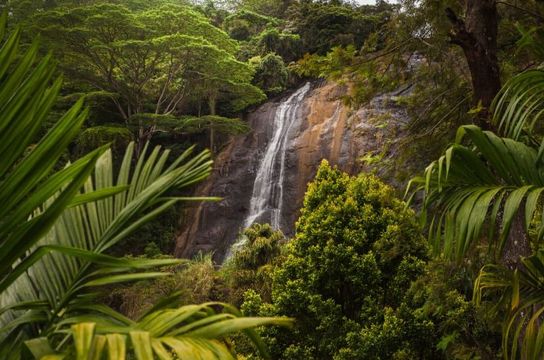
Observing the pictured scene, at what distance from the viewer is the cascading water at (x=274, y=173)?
1582cm

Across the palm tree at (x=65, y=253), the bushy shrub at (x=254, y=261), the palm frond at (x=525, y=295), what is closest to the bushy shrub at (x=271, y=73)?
the bushy shrub at (x=254, y=261)

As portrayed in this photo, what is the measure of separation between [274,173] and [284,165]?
42cm

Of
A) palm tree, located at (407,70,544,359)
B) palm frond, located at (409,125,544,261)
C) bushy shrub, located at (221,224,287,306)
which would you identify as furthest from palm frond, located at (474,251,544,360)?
bushy shrub, located at (221,224,287,306)

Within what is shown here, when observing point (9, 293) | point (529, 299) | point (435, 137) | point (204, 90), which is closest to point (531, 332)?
point (529, 299)

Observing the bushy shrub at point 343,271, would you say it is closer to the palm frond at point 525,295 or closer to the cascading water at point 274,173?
the palm frond at point 525,295

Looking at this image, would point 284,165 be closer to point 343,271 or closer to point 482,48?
point 343,271

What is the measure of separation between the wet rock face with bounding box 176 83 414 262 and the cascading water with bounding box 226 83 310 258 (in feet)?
0.15

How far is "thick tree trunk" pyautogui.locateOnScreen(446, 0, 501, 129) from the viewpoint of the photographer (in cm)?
335

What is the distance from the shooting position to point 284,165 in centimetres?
1662

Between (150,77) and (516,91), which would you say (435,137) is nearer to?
(516,91)

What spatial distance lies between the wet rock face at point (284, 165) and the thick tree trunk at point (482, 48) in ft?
37.3

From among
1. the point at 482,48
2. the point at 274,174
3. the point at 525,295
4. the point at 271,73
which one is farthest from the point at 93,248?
the point at 271,73

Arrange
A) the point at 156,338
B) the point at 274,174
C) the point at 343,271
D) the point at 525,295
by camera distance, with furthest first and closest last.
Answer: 1. the point at 274,174
2. the point at 343,271
3. the point at 525,295
4. the point at 156,338

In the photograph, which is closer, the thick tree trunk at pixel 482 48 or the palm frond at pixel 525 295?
the palm frond at pixel 525 295
